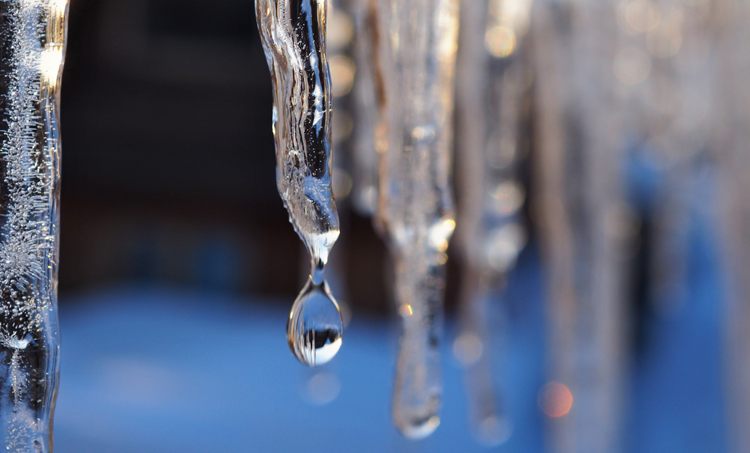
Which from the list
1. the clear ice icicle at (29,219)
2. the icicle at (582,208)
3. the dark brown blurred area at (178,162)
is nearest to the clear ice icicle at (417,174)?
the clear ice icicle at (29,219)

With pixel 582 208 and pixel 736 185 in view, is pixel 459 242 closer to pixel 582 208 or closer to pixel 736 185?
pixel 582 208

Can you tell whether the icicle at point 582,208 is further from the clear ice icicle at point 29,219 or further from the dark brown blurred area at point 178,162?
the dark brown blurred area at point 178,162

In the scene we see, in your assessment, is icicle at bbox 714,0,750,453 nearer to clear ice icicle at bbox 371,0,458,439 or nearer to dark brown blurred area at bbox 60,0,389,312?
clear ice icicle at bbox 371,0,458,439

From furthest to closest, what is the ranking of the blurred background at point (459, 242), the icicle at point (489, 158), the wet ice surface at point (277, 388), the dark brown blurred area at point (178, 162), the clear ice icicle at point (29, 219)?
the dark brown blurred area at point (178, 162)
the wet ice surface at point (277, 388)
the blurred background at point (459, 242)
the icicle at point (489, 158)
the clear ice icicle at point (29, 219)

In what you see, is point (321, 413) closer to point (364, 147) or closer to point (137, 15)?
point (364, 147)

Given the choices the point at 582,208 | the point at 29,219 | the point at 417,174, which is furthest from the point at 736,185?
the point at 29,219

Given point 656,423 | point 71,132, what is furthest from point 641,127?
point 71,132
